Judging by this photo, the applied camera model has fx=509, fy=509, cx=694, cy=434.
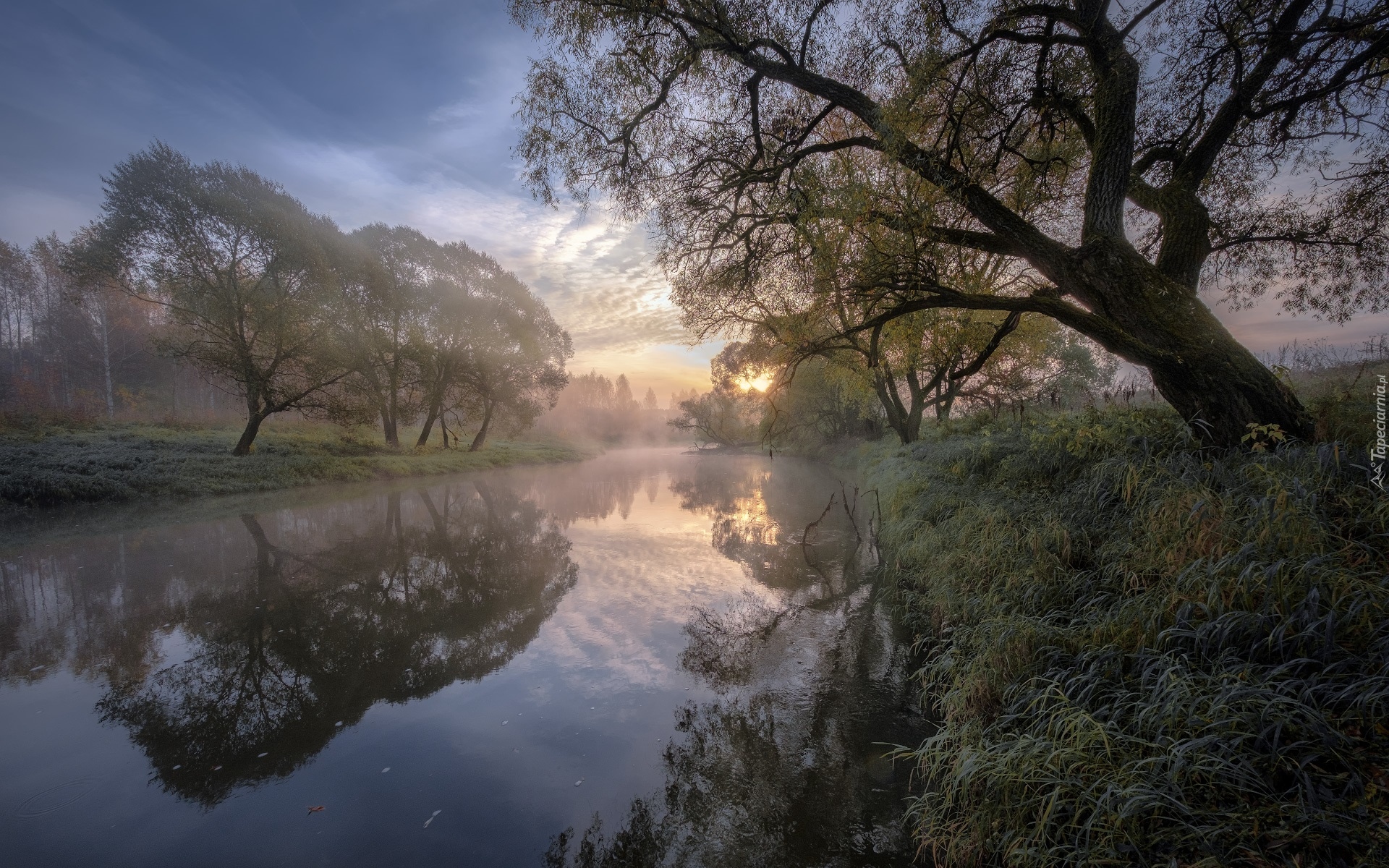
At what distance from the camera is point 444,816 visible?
11.1 ft

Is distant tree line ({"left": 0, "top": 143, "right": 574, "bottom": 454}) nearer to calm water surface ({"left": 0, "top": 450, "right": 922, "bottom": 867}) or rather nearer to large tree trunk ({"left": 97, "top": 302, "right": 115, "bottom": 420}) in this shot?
large tree trunk ({"left": 97, "top": 302, "right": 115, "bottom": 420})

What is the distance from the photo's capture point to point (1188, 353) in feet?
16.1

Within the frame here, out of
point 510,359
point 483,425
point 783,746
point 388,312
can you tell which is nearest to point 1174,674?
point 783,746

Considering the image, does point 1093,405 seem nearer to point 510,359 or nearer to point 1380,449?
point 1380,449

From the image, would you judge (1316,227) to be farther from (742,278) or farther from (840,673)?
(840,673)

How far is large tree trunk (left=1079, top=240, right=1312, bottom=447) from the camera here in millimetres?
4727

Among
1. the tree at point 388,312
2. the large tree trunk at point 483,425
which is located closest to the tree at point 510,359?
the large tree trunk at point 483,425

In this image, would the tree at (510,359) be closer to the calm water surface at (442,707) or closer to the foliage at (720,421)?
the foliage at (720,421)

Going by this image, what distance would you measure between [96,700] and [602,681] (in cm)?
454

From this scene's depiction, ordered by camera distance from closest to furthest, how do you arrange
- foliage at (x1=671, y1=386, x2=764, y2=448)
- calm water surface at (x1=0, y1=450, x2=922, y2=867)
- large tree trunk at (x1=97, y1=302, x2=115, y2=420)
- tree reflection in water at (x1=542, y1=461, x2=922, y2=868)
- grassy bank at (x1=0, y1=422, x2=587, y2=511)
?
tree reflection in water at (x1=542, y1=461, x2=922, y2=868) → calm water surface at (x1=0, y1=450, x2=922, y2=867) → grassy bank at (x1=0, y1=422, x2=587, y2=511) → large tree trunk at (x1=97, y1=302, x2=115, y2=420) → foliage at (x1=671, y1=386, x2=764, y2=448)

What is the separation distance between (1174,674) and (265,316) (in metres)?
23.4

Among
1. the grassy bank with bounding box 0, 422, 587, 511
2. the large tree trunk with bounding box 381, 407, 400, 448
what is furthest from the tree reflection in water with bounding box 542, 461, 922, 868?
the large tree trunk with bounding box 381, 407, 400, 448

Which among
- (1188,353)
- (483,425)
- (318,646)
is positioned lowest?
(318,646)

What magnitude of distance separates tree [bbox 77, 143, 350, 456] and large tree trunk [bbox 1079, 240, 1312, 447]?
22.2 meters
